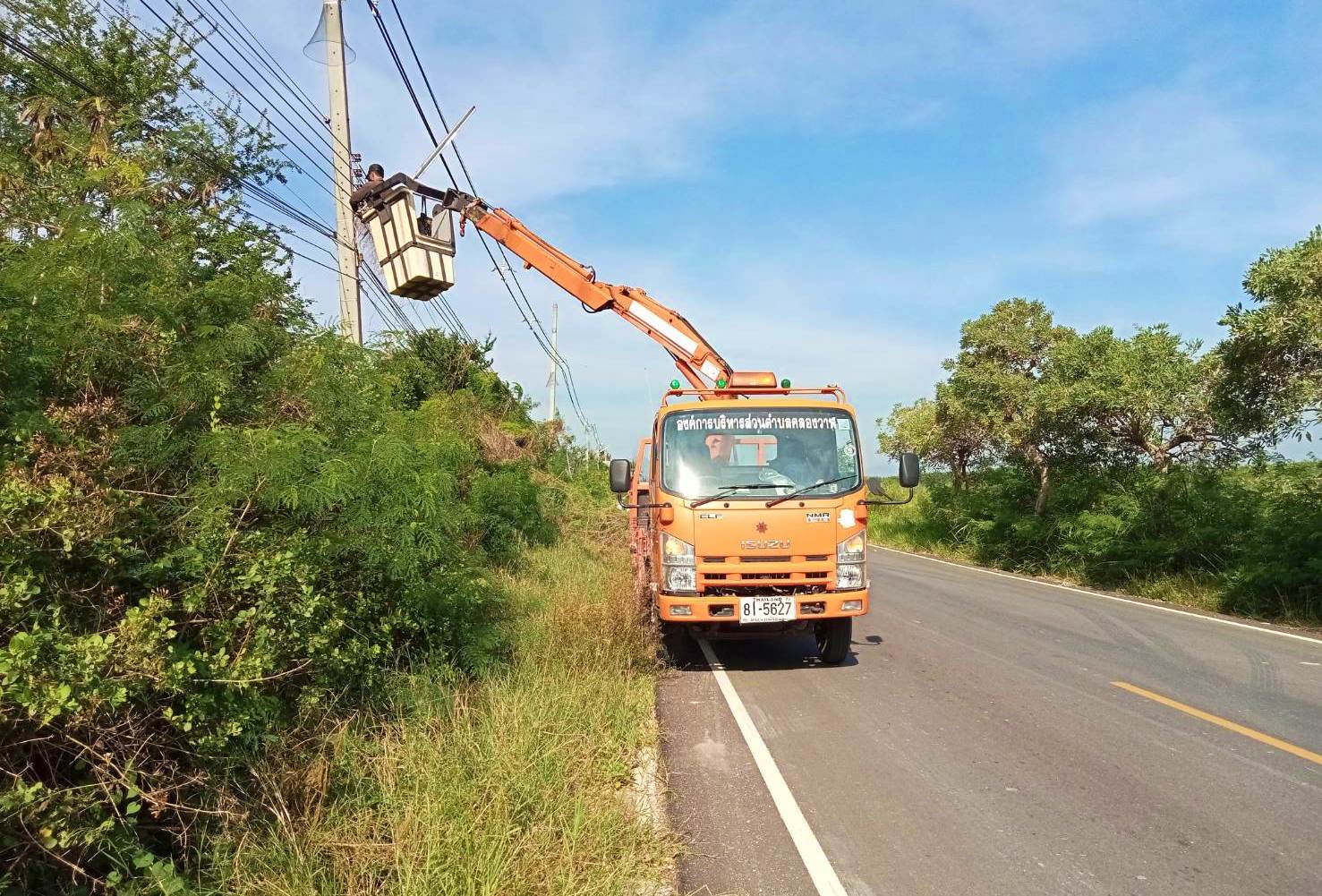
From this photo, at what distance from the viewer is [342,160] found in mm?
9383

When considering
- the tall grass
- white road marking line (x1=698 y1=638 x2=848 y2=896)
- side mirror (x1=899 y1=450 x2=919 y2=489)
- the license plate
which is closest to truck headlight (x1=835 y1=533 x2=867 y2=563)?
the license plate

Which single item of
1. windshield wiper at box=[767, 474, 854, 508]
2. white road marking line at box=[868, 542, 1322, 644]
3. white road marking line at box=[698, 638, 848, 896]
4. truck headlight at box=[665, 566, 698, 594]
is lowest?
white road marking line at box=[698, 638, 848, 896]

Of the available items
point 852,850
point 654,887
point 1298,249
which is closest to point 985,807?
point 852,850

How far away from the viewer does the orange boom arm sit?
11266 millimetres

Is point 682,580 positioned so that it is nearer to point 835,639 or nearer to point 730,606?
point 730,606

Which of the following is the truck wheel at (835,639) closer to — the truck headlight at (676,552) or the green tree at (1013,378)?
the truck headlight at (676,552)

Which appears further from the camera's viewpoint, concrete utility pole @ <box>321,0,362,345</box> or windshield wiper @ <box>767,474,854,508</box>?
concrete utility pole @ <box>321,0,362,345</box>

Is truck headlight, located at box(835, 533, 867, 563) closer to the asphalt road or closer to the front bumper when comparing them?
the front bumper

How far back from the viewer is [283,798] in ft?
12.3

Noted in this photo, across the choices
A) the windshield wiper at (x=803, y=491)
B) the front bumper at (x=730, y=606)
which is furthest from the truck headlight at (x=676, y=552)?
the windshield wiper at (x=803, y=491)

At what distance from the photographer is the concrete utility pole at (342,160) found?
9328 mm

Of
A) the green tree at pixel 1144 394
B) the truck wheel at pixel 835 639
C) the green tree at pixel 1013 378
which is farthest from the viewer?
the green tree at pixel 1013 378

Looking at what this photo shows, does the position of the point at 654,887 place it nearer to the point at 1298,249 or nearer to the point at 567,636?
the point at 567,636

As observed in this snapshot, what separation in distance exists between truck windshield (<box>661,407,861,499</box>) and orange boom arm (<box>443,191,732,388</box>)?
3.22 metres
